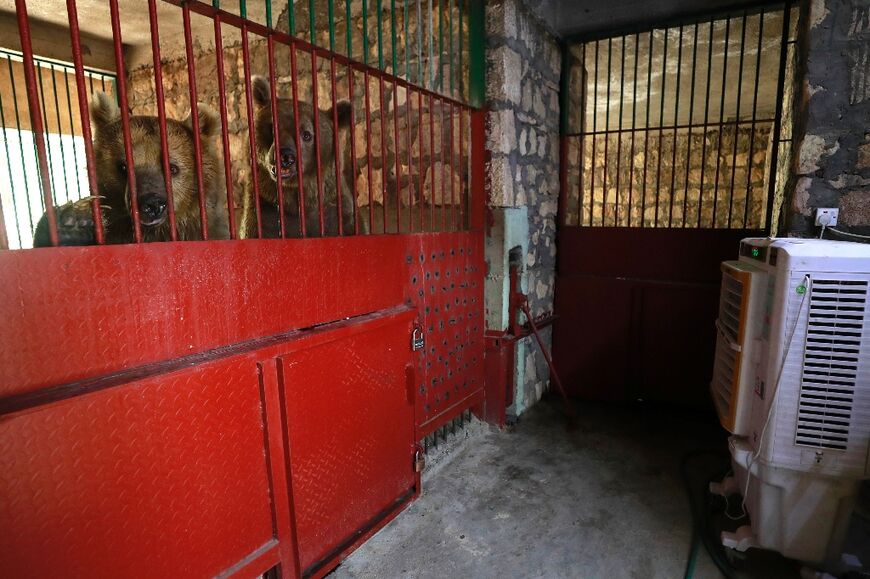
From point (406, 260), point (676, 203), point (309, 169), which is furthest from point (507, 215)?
point (676, 203)

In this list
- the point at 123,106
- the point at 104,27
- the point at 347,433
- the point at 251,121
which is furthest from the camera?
the point at 104,27

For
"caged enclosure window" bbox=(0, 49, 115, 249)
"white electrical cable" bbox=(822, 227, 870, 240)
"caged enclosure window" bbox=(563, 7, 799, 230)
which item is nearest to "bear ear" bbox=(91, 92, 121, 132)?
"caged enclosure window" bbox=(0, 49, 115, 249)

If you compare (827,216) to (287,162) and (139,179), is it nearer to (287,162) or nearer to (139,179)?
(287,162)

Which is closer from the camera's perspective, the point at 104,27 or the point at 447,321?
the point at 447,321

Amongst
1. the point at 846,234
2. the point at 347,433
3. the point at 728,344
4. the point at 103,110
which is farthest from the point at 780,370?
the point at 103,110

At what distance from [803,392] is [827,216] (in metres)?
1.41

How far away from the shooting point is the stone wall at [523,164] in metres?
3.45

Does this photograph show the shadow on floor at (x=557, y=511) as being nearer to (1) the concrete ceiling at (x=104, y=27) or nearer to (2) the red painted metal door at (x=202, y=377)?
(2) the red painted metal door at (x=202, y=377)

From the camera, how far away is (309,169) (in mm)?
3260

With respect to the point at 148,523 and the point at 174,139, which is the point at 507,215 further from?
the point at 148,523

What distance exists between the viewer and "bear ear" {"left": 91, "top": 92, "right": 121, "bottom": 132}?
96.3 inches

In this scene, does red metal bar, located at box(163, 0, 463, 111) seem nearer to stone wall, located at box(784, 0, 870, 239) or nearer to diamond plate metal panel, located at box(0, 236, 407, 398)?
diamond plate metal panel, located at box(0, 236, 407, 398)

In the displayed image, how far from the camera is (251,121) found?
1.81 metres

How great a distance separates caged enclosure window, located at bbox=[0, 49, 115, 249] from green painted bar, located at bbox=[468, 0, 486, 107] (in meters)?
4.04
